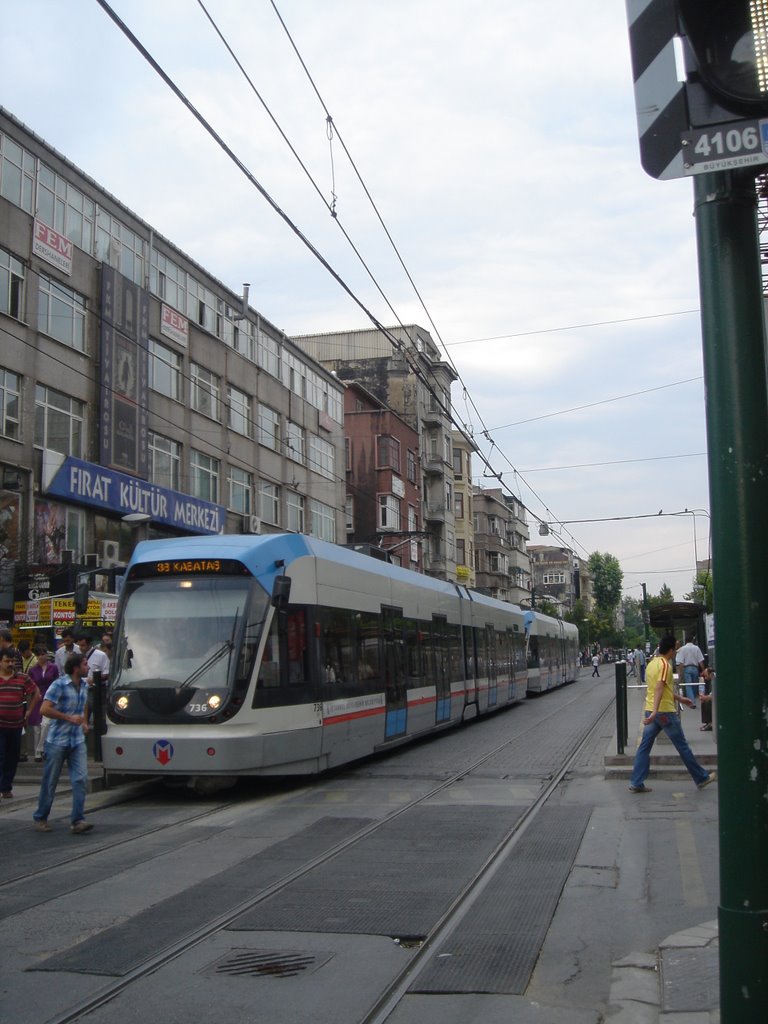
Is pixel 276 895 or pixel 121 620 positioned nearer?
pixel 276 895

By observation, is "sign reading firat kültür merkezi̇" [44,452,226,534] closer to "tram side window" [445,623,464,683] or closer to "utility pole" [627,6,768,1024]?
"tram side window" [445,623,464,683]

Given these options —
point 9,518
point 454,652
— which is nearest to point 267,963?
point 454,652

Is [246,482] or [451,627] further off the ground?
Result: [246,482]

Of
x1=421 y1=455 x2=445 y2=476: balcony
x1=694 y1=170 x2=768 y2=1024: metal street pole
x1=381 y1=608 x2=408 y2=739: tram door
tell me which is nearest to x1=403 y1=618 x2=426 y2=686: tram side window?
x1=381 y1=608 x2=408 y2=739: tram door

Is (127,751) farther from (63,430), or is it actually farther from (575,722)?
(63,430)

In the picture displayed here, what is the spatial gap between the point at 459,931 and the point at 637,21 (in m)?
5.20

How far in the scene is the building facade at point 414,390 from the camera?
214ft

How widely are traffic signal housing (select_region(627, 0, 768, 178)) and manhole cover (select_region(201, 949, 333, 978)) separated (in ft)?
14.9

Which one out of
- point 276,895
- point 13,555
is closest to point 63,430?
point 13,555

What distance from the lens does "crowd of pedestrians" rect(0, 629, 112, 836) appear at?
1073 centimetres

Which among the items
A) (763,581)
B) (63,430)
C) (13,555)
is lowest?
(763,581)

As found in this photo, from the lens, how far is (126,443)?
104 ft

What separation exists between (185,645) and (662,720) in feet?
18.0

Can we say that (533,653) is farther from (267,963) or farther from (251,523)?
(267,963)
